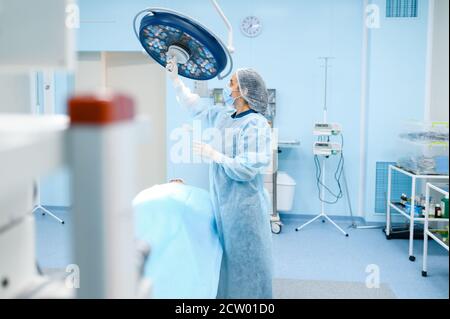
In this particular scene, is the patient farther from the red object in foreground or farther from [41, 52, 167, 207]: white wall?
[41, 52, 167, 207]: white wall

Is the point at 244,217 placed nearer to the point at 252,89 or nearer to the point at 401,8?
the point at 252,89

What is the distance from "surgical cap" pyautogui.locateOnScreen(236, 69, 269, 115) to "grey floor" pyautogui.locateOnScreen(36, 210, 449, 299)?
107 cm

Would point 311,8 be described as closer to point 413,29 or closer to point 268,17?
point 268,17

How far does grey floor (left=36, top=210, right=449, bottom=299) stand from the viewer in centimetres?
222

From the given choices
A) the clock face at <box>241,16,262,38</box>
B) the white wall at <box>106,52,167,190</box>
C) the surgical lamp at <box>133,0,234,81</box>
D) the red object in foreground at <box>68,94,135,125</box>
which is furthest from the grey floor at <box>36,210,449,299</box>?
the red object in foreground at <box>68,94,135,125</box>

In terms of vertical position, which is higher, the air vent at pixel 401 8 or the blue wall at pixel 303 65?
the air vent at pixel 401 8

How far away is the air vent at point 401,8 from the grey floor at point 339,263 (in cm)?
176

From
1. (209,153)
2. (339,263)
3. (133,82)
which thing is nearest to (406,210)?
(339,263)

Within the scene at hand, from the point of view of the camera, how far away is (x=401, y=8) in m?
3.21

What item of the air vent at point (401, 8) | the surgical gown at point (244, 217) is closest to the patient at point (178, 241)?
the surgical gown at point (244, 217)

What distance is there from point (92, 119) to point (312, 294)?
2.07 meters

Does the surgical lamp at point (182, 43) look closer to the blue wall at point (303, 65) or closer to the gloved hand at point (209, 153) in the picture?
the gloved hand at point (209, 153)

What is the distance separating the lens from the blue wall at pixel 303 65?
3365 mm
